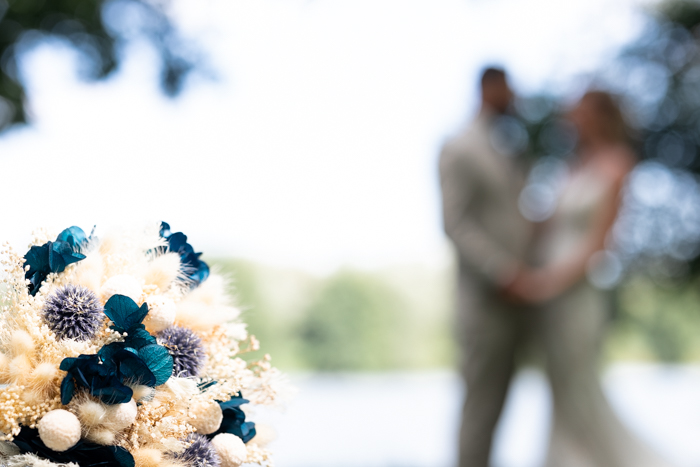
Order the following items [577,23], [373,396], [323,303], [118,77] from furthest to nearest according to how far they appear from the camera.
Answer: [323,303] < [373,396] < [577,23] < [118,77]

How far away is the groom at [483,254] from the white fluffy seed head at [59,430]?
6.99ft

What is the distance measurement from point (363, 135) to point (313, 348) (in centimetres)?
343

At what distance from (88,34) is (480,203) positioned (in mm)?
1831

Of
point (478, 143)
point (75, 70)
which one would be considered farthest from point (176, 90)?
point (478, 143)

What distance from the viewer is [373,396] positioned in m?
8.23

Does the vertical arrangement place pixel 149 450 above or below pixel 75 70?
below

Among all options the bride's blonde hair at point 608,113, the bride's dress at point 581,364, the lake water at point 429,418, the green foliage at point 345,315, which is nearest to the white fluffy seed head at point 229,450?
the lake water at point 429,418

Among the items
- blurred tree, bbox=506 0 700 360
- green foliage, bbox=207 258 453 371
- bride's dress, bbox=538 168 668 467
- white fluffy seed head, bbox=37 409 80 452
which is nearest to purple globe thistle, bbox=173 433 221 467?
white fluffy seed head, bbox=37 409 80 452

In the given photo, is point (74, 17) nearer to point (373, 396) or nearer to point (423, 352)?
point (373, 396)

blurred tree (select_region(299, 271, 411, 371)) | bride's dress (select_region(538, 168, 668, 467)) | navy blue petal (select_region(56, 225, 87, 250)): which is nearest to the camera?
navy blue petal (select_region(56, 225, 87, 250))

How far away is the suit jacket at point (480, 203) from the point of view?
2584 millimetres

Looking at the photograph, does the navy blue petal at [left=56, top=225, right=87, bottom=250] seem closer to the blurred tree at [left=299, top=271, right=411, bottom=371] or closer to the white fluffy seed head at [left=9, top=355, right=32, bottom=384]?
the white fluffy seed head at [left=9, top=355, right=32, bottom=384]

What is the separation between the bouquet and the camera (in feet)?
1.95

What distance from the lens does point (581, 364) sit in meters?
2.88
